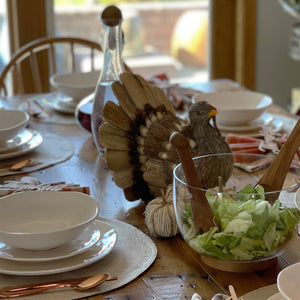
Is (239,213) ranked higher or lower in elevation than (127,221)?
higher

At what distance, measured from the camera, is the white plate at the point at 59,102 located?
Answer: 1.88 metres

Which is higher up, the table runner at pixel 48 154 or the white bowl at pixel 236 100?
the white bowl at pixel 236 100

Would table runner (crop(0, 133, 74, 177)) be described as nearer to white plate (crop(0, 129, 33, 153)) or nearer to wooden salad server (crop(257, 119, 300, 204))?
white plate (crop(0, 129, 33, 153))

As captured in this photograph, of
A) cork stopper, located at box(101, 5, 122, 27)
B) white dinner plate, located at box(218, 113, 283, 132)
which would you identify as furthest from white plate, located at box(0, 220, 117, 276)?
white dinner plate, located at box(218, 113, 283, 132)

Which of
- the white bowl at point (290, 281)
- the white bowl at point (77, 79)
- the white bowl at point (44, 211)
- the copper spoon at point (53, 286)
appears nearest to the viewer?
the white bowl at point (290, 281)

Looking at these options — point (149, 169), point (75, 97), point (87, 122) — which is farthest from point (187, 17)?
point (149, 169)

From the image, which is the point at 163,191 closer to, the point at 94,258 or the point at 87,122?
the point at 94,258

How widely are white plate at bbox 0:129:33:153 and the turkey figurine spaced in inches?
14.1

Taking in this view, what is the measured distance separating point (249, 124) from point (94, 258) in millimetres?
861

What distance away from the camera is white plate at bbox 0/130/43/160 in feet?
4.82

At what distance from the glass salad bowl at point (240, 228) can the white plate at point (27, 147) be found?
0.61 meters

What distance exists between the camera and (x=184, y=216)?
0.96 meters

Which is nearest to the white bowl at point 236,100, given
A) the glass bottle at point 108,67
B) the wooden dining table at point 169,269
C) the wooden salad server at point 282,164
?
the glass bottle at point 108,67

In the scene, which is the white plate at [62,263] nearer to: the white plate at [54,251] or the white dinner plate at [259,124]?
the white plate at [54,251]
